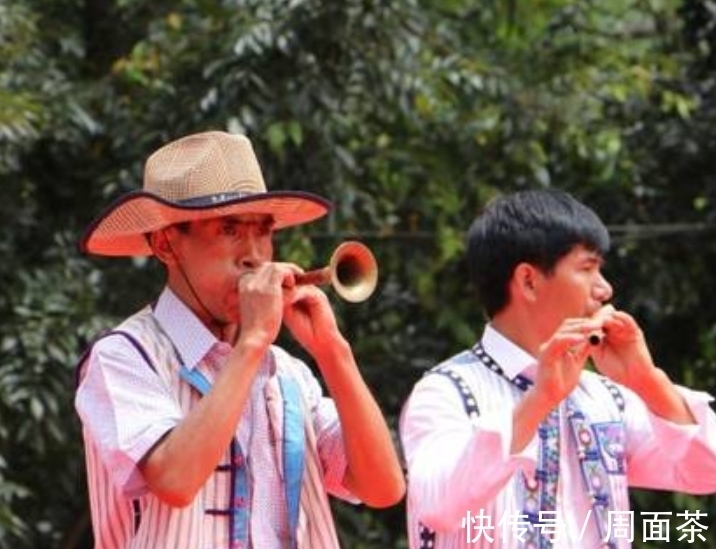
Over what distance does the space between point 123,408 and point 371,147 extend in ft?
11.0

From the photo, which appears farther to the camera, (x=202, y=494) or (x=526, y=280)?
(x=526, y=280)

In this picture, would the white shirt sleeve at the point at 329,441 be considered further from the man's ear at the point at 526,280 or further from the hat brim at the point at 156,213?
the man's ear at the point at 526,280

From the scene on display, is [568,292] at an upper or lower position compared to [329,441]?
upper

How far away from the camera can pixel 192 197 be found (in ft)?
13.1

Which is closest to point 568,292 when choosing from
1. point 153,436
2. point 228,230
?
point 228,230

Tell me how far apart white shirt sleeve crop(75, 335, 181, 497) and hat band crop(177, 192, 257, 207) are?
27cm

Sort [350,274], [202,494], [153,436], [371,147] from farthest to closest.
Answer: [371,147], [350,274], [202,494], [153,436]

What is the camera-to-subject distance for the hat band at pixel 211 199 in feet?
13.0

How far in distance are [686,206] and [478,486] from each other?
369cm

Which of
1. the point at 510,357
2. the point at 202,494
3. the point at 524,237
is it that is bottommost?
the point at 202,494

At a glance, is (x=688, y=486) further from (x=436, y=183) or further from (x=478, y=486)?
(x=436, y=183)

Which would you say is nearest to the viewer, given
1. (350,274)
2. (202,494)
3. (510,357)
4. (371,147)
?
(202,494)

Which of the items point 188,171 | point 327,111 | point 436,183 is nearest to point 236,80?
point 327,111

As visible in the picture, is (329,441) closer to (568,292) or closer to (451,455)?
(451,455)
